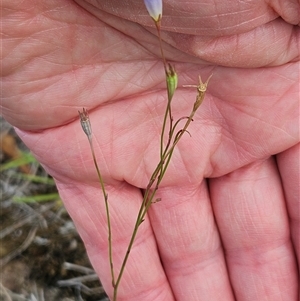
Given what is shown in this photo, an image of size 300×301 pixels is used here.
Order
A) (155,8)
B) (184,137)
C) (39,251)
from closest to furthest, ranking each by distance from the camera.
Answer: (155,8) → (184,137) → (39,251)

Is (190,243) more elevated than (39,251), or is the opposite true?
(190,243)

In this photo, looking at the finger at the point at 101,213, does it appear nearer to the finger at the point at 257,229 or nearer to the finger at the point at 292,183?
the finger at the point at 257,229

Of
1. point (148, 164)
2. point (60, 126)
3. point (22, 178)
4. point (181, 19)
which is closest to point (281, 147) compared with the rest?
point (148, 164)

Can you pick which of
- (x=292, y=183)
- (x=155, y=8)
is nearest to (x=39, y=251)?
(x=292, y=183)

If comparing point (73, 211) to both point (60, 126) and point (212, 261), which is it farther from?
point (212, 261)

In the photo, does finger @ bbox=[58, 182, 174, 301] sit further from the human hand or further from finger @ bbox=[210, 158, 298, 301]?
finger @ bbox=[210, 158, 298, 301]

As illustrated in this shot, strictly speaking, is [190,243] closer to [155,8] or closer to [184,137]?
[184,137]

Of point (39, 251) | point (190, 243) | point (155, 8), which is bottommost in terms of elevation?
point (39, 251)

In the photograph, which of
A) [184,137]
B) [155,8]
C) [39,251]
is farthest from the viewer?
[39,251]
